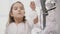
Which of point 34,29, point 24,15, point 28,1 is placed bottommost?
point 34,29

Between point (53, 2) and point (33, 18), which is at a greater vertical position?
point (53, 2)

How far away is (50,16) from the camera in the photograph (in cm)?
96

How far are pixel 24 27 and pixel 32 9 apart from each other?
150 mm

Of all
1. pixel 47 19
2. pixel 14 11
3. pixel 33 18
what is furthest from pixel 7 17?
pixel 47 19

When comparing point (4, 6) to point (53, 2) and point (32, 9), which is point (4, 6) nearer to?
point (32, 9)

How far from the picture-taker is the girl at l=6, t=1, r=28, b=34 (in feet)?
3.07

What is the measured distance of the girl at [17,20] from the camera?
94 cm

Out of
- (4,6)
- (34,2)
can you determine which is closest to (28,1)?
(34,2)

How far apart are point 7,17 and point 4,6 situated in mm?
87

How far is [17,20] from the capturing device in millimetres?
Result: 947

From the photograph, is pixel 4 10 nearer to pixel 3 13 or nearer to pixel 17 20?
pixel 3 13

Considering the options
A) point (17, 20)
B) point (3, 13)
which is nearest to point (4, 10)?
point (3, 13)

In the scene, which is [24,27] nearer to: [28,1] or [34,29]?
[34,29]

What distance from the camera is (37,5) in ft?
3.14
